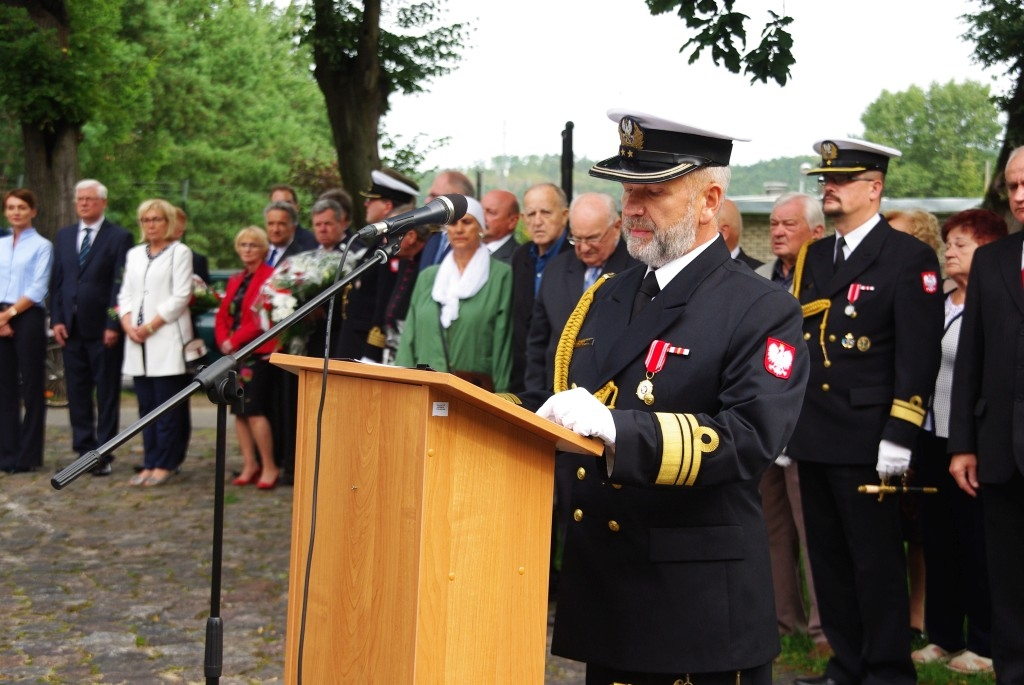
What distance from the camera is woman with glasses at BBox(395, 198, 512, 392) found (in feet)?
23.5

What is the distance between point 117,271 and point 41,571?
384cm

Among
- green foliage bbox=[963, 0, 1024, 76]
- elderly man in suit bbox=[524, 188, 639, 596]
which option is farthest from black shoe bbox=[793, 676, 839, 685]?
green foliage bbox=[963, 0, 1024, 76]

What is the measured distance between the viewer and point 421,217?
10.7ft

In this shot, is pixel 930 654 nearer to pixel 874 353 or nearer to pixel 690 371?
pixel 874 353

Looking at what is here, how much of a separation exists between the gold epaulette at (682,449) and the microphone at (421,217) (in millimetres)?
836

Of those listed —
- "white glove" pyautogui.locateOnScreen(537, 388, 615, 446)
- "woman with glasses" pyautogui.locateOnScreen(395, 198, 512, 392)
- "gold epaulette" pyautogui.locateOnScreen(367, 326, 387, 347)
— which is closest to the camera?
"white glove" pyautogui.locateOnScreen(537, 388, 615, 446)

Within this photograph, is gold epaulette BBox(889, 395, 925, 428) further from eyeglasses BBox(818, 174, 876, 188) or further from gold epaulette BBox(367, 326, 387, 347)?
gold epaulette BBox(367, 326, 387, 347)

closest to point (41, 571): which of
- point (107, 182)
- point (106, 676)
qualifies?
point (106, 676)

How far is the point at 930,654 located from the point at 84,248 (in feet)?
25.2

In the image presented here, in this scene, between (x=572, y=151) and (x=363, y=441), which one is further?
(x=572, y=151)

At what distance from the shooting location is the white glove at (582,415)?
2.83 meters

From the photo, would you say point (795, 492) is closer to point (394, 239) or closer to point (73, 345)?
point (394, 239)

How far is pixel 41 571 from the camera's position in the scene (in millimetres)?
7434

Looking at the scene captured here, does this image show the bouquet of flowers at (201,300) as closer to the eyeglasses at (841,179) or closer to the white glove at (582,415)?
the eyeglasses at (841,179)
